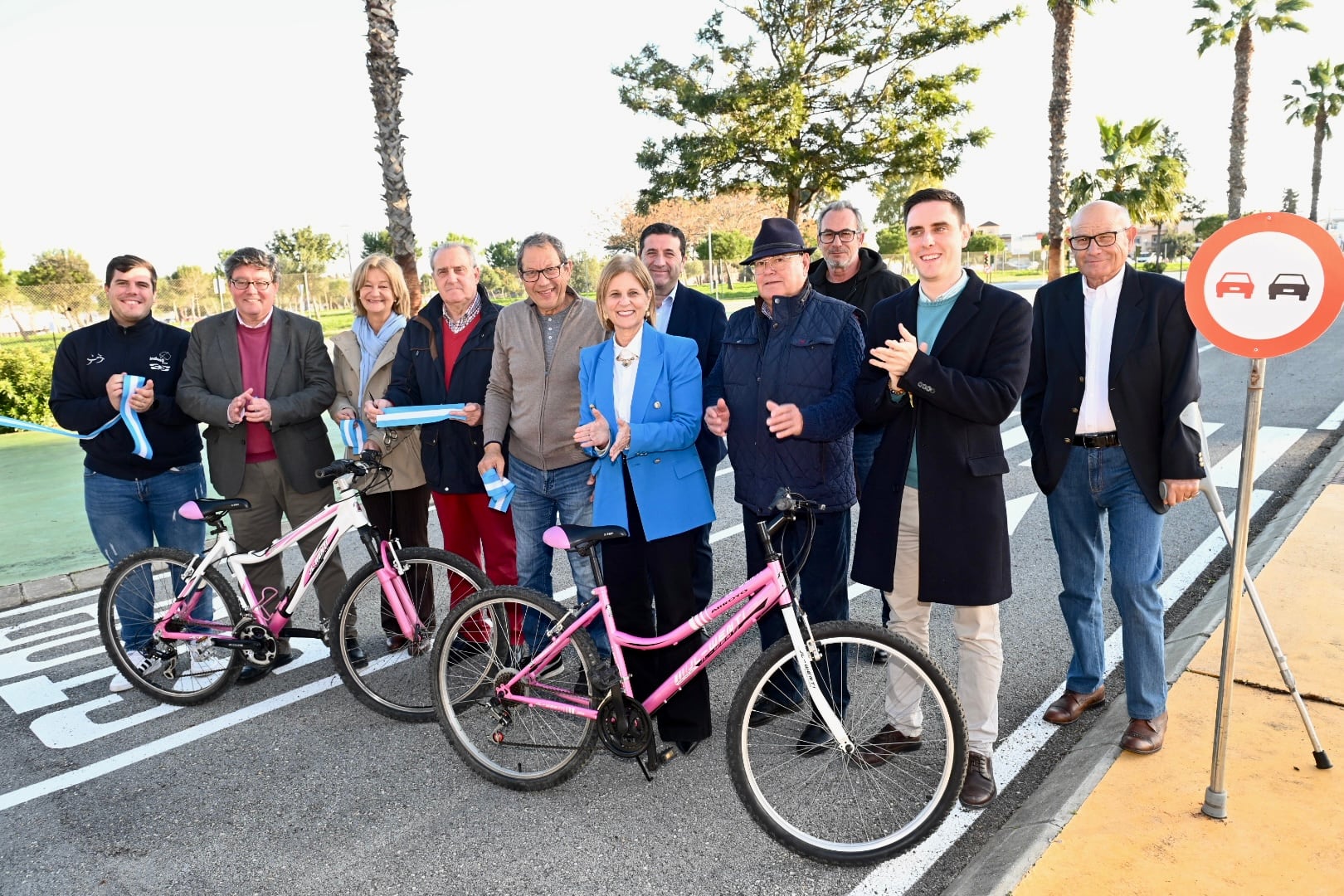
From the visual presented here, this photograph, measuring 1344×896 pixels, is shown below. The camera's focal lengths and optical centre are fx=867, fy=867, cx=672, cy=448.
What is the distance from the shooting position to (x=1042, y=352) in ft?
12.0

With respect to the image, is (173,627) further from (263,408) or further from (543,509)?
(543,509)

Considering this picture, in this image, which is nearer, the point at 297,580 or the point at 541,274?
the point at 541,274

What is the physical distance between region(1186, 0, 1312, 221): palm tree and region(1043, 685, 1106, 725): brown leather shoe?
1380 inches

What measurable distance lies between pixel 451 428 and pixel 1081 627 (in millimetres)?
3114

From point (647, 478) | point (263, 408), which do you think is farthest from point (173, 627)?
point (647, 478)

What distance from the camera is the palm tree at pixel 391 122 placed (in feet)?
32.3

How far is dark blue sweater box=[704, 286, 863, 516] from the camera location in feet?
11.1

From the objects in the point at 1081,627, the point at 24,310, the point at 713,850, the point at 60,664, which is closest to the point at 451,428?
the point at 713,850

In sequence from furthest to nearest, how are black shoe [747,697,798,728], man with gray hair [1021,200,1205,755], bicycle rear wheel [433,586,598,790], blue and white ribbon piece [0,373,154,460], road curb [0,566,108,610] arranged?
1. road curb [0,566,108,610]
2. blue and white ribbon piece [0,373,154,460]
3. bicycle rear wheel [433,586,598,790]
4. man with gray hair [1021,200,1205,755]
5. black shoe [747,697,798,728]

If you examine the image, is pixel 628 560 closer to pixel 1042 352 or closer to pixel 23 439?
pixel 1042 352

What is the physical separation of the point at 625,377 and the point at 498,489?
2.78 ft

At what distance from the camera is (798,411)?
3.21 m

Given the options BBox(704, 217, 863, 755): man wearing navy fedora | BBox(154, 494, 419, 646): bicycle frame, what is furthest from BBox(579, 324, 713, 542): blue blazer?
BBox(154, 494, 419, 646): bicycle frame

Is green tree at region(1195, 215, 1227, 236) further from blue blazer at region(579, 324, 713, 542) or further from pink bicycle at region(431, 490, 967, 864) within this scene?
pink bicycle at region(431, 490, 967, 864)
